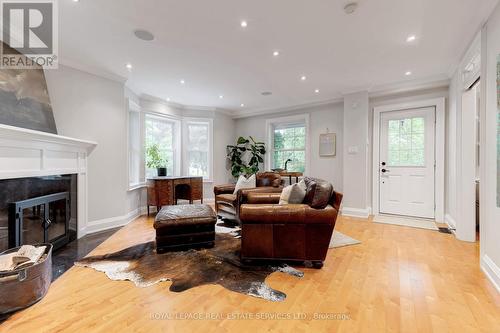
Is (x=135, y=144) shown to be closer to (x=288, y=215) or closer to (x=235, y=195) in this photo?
(x=235, y=195)

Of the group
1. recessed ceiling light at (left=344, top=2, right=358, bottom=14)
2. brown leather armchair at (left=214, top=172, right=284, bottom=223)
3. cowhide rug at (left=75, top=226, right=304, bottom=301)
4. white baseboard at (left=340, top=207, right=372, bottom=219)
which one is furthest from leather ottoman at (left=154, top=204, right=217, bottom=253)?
white baseboard at (left=340, top=207, right=372, bottom=219)

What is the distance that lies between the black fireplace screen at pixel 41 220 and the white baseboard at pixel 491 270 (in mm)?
4391

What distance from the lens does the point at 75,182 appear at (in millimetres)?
3240

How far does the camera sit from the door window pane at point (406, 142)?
14.1ft

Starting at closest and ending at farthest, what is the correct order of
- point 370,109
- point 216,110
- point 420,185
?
point 420,185 → point 370,109 → point 216,110

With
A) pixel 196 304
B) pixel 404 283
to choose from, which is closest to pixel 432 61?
pixel 404 283

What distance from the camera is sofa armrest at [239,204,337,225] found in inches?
89.4

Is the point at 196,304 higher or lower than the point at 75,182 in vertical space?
lower

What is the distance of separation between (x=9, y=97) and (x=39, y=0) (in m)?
1.02

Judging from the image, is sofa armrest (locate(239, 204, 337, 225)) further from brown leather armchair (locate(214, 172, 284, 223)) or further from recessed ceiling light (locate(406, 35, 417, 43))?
recessed ceiling light (locate(406, 35, 417, 43))

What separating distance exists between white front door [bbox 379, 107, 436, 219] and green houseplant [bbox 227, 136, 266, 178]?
2.81 meters

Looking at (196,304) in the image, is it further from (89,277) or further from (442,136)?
(442,136)

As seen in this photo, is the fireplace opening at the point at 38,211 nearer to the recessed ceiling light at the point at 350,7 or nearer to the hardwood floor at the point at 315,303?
the hardwood floor at the point at 315,303
